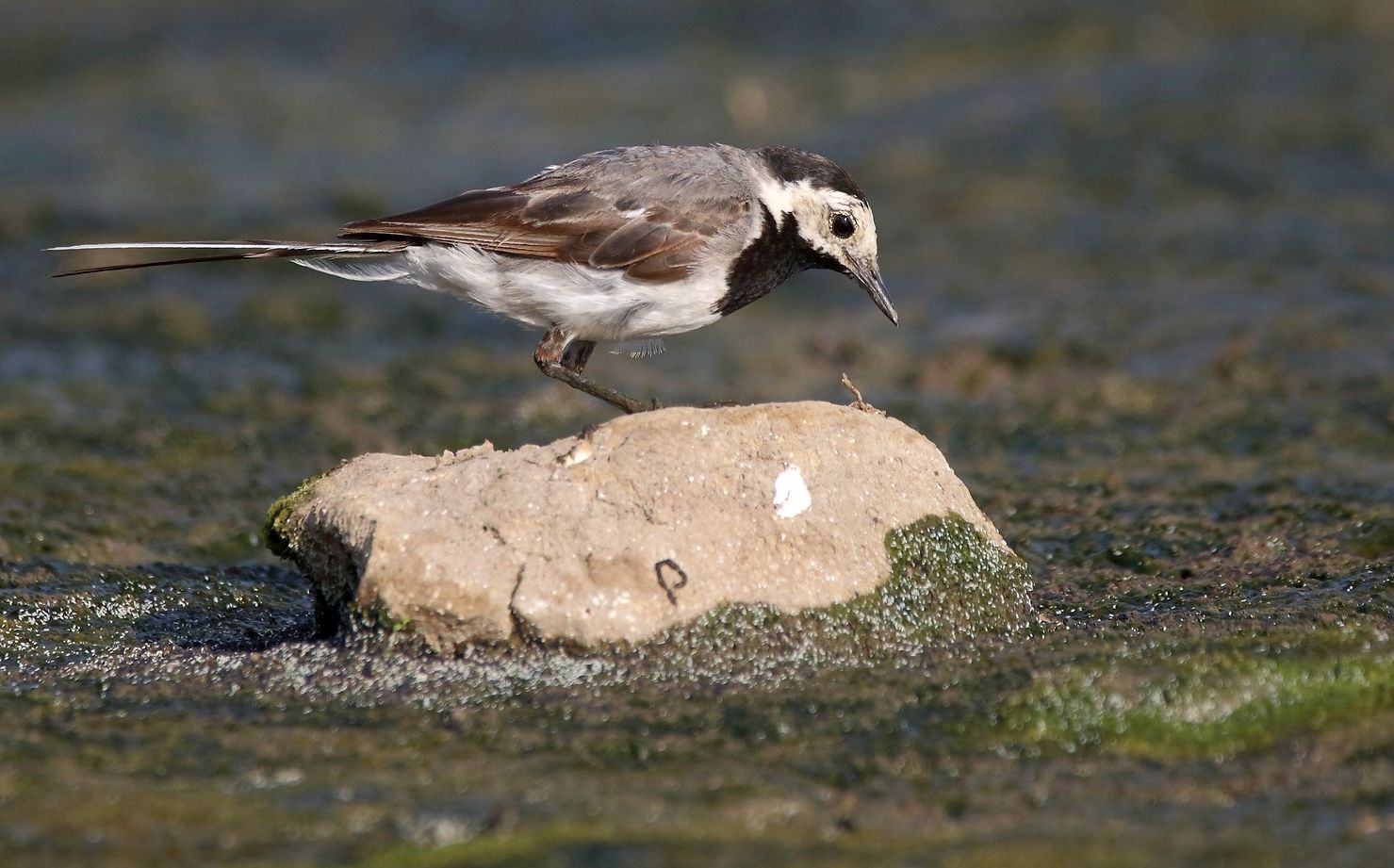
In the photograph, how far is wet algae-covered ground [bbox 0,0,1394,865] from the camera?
14.4ft

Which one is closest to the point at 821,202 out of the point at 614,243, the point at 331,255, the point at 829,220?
the point at 829,220

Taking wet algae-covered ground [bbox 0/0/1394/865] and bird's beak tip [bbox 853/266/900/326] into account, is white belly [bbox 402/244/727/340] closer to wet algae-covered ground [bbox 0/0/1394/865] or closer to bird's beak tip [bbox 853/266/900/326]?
bird's beak tip [bbox 853/266/900/326]

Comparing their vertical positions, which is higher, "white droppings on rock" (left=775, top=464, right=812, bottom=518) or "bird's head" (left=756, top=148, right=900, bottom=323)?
"bird's head" (left=756, top=148, right=900, bottom=323)

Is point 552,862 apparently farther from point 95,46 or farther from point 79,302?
point 95,46

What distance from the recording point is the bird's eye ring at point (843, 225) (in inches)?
276

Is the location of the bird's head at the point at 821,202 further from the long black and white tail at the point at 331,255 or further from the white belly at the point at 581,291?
the long black and white tail at the point at 331,255

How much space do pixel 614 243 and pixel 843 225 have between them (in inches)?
40.4

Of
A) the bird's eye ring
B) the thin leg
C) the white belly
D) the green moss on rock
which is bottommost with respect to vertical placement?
the green moss on rock

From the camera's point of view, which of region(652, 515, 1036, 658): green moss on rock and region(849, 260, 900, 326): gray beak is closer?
region(652, 515, 1036, 658): green moss on rock

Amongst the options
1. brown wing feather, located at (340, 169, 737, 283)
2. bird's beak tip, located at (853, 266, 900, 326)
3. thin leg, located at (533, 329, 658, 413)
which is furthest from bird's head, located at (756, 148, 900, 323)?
thin leg, located at (533, 329, 658, 413)

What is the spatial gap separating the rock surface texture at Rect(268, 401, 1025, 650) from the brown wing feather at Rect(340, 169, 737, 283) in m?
1.05

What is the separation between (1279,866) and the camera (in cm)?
397

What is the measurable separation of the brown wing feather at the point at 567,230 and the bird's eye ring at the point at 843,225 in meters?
0.48

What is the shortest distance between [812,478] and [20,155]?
11351 millimetres
